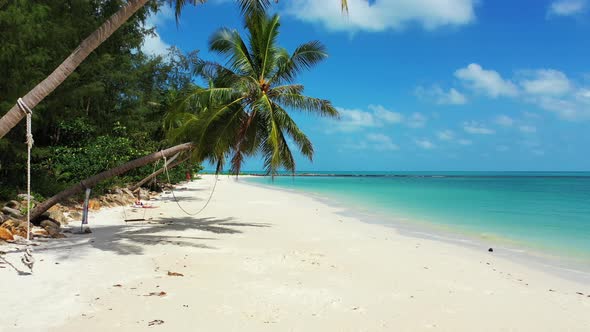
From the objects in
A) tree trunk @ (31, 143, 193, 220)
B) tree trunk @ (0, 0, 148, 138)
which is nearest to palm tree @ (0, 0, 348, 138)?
tree trunk @ (0, 0, 148, 138)

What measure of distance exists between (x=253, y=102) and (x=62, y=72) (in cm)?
563

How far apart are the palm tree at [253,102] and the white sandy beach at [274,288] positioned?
2.78 metres

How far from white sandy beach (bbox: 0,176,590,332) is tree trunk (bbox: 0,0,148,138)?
7.44 ft

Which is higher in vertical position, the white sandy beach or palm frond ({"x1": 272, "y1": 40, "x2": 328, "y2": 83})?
palm frond ({"x1": 272, "y1": 40, "x2": 328, "y2": 83})

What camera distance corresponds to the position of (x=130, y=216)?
13562 mm

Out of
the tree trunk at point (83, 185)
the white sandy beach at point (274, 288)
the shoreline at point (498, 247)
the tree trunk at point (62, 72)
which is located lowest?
the shoreline at point (498, 247)

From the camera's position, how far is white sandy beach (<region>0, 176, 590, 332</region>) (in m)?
4.38

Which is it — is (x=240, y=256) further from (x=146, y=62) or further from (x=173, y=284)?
(x=146, y=62)

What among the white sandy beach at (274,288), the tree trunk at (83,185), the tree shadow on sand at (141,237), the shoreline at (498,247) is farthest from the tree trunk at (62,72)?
the shoreline at (498,247)

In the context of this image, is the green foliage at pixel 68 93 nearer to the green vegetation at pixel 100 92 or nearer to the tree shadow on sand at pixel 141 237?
the green vegetation at pixel 100 92

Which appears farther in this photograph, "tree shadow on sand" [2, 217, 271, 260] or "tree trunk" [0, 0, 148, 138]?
"tree shadow on sand" [2, 217, 271, 260]

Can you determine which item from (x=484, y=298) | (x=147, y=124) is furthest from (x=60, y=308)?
(x=147, y=124)

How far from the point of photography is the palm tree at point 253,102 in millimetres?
10797

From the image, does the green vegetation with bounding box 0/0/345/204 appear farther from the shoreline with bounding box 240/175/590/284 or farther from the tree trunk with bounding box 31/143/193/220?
the shoreline with bounding box 240/175/590/284
